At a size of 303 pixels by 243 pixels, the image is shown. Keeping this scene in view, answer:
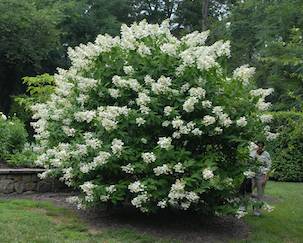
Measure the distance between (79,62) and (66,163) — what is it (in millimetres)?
1652

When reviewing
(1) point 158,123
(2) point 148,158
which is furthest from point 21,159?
(2) point 148,158

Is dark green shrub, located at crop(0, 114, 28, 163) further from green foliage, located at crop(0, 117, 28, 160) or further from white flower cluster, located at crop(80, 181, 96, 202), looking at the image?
white flower cluster, located at crop(80, 181, 96, 202)

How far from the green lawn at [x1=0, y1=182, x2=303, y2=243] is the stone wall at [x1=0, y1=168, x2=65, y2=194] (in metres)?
0.73

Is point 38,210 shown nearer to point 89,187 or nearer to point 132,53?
point 89,187

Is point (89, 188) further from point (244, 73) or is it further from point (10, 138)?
point (10, 138)

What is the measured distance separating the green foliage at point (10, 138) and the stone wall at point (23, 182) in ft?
4.08

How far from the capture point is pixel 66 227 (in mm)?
7324

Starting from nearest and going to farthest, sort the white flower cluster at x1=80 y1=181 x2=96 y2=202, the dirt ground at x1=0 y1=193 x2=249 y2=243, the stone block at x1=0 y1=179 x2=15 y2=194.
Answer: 1. the white flower cluster at x1=80 y1=181 x2=96 y2=202
2. the dirt ground at x1=0 y1=193 x2=249 y2=243
3. the stone block at x1=0 y1=179 x2=15 y2=194

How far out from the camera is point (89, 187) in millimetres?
7281

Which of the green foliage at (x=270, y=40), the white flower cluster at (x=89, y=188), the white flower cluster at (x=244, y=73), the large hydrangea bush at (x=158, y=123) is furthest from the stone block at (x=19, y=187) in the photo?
the green foliage at (x=270, y=40)

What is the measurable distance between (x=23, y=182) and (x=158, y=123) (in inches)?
137

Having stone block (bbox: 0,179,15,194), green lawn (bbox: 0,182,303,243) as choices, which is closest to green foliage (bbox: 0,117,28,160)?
stone block (bbox: 0,179,15,194)

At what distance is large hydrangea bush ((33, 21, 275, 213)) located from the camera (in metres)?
7.21

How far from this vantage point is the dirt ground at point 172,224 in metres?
7.47
